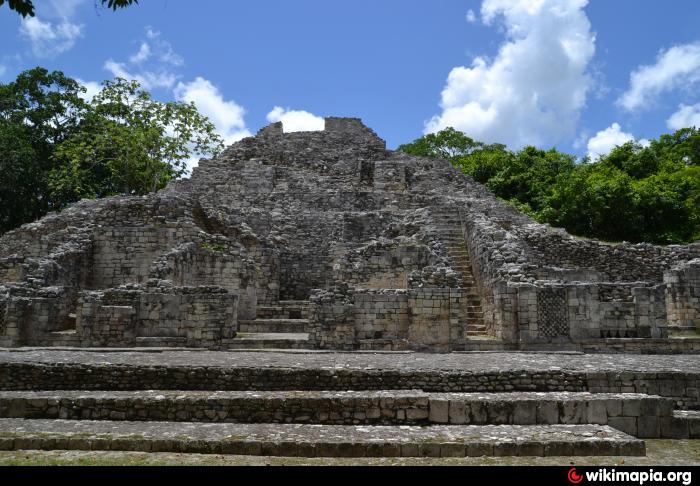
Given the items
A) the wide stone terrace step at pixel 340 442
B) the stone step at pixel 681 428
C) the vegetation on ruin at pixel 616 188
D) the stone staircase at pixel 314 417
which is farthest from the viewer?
the vegetation on ruin at pixel 616 188

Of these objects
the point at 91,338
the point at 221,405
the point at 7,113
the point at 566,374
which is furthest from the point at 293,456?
the point at 7,113

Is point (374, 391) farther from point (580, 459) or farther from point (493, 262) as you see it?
point (493, 262)

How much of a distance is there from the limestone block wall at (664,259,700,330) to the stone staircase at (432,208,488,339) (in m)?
6.05

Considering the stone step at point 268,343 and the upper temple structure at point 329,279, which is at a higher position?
the upper temple structure at point 329,279

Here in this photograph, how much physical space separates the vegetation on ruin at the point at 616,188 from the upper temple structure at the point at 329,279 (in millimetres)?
5506

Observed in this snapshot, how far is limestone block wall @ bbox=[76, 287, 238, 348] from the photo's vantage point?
40.5ft

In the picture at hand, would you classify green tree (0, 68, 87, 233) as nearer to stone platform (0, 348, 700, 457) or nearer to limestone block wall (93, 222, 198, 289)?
limestone block wall (93, 222, 198, 289)

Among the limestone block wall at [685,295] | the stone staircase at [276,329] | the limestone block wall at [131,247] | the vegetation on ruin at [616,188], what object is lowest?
the stone staircase at [276,329]

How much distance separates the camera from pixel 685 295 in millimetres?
16141

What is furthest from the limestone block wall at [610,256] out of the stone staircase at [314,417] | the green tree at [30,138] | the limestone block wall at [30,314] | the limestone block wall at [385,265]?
the green tree at [30,138]

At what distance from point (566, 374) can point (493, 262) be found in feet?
24.2

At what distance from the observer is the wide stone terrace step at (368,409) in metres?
7.21
